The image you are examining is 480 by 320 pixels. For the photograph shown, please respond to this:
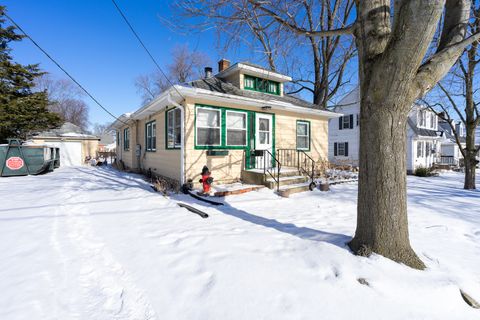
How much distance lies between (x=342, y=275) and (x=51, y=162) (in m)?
16.9

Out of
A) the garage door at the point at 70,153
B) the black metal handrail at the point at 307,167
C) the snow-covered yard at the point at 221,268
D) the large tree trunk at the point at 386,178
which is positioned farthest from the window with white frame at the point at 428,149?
the garage door at the point at 70,153

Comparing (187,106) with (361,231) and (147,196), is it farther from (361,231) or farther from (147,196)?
(361,231)

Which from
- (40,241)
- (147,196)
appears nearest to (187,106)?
(147,196)

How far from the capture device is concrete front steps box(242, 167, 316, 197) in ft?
23.1

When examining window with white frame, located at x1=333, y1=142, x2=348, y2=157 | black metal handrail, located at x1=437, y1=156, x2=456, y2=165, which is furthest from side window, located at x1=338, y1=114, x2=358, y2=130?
black metal handrail, located at x1=437, y1=156, x2=456, y2=165

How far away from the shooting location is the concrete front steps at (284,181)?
7039 millimetres

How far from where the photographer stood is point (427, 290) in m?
2.23

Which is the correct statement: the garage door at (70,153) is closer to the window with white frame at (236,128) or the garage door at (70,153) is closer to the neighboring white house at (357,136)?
the window with white frame at (236,128)

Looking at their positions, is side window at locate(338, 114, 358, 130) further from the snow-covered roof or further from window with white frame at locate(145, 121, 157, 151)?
window with white frame at locate(145, 121, 157, 151)

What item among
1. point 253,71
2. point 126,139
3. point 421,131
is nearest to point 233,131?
point 253,71

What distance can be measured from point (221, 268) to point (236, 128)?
5.99 m

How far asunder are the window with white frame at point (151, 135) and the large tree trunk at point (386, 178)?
29.2 ft

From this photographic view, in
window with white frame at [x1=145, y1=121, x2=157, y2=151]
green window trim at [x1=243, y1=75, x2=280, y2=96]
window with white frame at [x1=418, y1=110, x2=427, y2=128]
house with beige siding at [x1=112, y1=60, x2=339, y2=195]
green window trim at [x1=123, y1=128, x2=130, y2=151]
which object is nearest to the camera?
house with beige siding at [x1=112, y1=60, x2=339, y2=195]

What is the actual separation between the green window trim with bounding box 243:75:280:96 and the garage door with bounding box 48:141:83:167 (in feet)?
61.5
